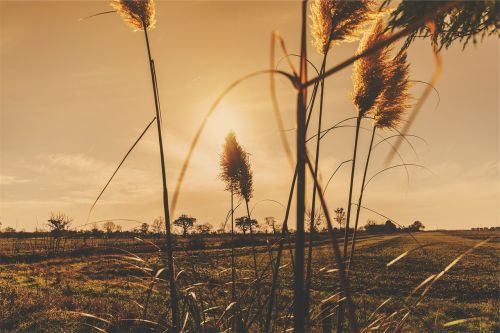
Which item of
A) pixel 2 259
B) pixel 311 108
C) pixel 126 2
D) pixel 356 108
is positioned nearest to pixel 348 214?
pixel 356 108

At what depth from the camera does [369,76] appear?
9.52 feet

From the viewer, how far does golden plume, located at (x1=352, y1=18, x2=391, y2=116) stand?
287cm

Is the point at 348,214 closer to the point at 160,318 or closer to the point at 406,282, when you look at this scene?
the point at 160,318

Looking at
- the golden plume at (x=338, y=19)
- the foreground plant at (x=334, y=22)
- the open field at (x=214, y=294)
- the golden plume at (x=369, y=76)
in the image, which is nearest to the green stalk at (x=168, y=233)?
the open field at (x=214, y=294)

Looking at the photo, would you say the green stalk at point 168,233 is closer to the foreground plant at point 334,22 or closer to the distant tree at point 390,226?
the foreground plant at point 334,22

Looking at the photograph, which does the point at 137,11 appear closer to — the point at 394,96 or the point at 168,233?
the point at 168,233

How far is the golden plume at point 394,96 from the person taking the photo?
3001 mm

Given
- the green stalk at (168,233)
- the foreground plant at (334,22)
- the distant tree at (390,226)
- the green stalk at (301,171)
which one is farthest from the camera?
the distant tree at (390,226)

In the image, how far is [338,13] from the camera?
2484mm

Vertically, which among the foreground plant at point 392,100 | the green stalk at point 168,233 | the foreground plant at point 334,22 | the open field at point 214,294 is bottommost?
the open field at point 214,294

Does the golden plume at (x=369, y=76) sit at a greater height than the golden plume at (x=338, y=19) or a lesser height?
lesser

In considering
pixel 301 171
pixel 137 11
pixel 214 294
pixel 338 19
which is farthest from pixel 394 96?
pixel 214 294

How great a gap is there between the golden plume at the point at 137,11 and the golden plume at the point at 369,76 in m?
1.48

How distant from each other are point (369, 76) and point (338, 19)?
1.90 ft
